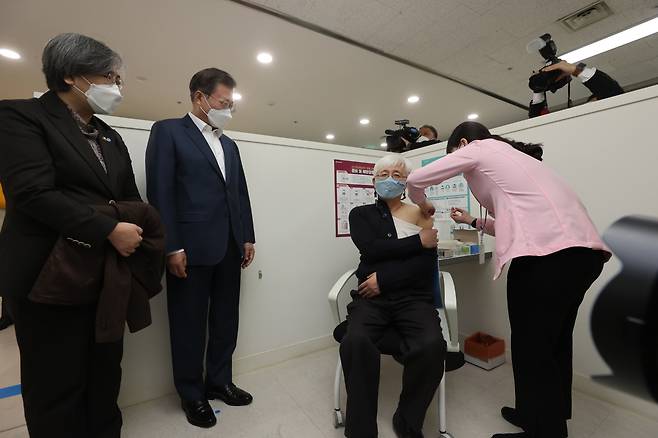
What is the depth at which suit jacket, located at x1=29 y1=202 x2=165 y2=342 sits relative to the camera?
3.03ft

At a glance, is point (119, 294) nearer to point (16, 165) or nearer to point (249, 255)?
point (16, 165)

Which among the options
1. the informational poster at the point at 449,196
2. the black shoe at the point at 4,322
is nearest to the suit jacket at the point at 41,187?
the informational poster at the point at 449,196

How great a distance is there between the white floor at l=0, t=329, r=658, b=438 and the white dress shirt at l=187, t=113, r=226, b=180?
113 centimetres

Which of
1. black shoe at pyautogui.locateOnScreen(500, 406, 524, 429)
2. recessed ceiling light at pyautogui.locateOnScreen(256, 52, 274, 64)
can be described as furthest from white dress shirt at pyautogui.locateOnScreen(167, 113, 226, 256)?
recessed ceiling light at pyautogui.locateOnScreen(256, 52, 274, 64)

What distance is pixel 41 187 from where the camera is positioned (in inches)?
35.4

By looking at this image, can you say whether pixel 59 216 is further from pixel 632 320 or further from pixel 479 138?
pixel 479 138

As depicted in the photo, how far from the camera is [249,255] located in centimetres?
163

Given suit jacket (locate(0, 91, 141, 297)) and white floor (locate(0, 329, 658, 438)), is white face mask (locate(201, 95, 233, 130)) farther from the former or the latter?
white floor (locate(0, 329, 658, 438))

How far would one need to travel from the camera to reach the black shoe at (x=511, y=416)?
1329mm

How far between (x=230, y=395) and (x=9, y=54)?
4.66 meters

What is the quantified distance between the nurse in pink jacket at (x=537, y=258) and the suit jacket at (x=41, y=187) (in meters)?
1.19

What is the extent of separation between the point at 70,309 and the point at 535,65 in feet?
18.1

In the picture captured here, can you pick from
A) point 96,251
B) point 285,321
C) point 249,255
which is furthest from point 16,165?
point 285,321

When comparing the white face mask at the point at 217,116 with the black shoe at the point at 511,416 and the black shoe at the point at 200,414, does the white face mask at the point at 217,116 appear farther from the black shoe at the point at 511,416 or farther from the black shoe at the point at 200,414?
the black shoe at the point at 511,416
